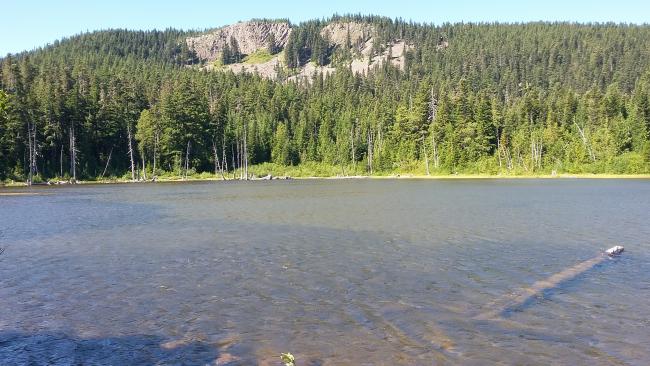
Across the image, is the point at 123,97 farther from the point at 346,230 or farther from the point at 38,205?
the point at 346,230

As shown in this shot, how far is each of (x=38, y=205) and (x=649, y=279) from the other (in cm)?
4753

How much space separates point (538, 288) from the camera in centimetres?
1506

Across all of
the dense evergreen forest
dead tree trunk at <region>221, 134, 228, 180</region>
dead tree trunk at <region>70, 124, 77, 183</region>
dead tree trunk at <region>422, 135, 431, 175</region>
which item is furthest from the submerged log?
dead tree trunk at <region>221, 134, 228, 180</region>

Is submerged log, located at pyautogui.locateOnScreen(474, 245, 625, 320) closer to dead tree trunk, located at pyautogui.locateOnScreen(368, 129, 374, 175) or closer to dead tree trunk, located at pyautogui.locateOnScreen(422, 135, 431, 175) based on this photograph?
dead tree trunk, located at pyautogui.locateOnScreen(422, 135, 431, 175)

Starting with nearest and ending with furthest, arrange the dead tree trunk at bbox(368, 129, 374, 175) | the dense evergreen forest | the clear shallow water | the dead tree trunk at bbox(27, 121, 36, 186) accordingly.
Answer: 1. the clear shallow water
2. the dead tree trunk at bbox(27, 121, 36, 186)
3. the dense evergreen forest
4. the dead tree trunk at bbox(368, 129, 374, 175)

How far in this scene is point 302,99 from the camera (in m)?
166

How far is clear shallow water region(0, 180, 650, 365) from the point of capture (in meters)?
10.5

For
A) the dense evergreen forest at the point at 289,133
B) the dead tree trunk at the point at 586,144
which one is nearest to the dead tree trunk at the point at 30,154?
the dense evergreen forest at the point at 289,133

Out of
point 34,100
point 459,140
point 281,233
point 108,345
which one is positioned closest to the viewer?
point 108,345

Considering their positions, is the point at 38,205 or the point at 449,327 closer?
the point at 449,327

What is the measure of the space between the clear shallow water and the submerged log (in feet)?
0.94

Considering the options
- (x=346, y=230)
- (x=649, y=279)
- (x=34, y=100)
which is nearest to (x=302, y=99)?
(x=34, y=100)

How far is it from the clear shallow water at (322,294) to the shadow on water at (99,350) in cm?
5

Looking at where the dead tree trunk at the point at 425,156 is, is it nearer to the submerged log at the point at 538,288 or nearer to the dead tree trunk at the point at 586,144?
the dead tree trunk at the point at 586,144
